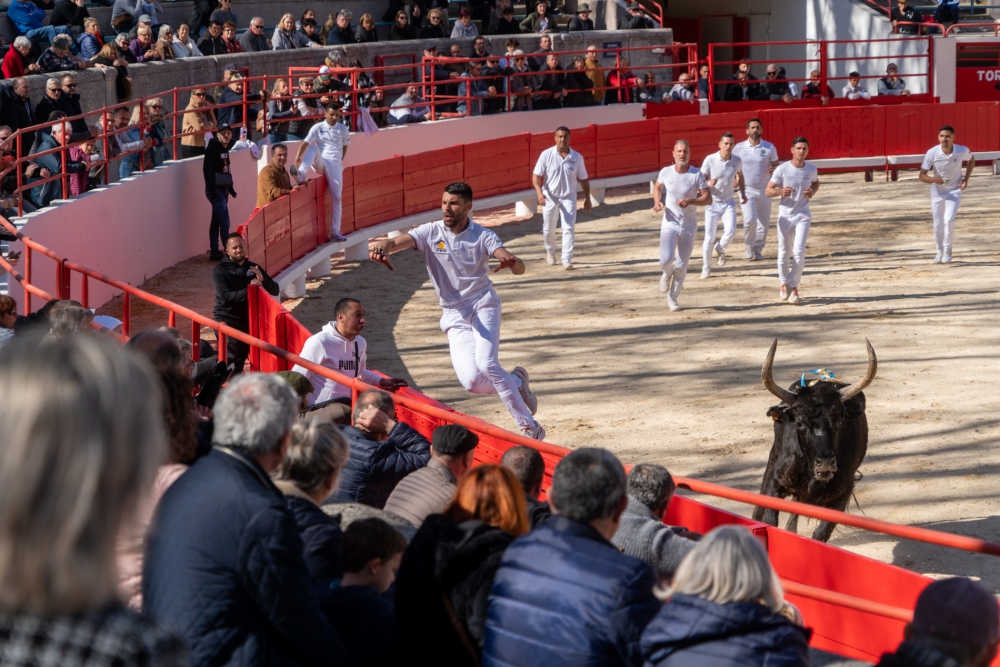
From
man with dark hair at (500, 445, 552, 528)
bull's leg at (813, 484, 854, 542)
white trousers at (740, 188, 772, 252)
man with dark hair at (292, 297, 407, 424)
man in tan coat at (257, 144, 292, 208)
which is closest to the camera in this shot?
man with dark hair at (500, 445, 552, 528)

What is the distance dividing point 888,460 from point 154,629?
8.37m

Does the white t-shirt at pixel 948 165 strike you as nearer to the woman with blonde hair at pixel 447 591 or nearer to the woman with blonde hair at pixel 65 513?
the woman with blonde hair at pixel 447 591

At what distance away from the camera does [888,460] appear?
30.7ft

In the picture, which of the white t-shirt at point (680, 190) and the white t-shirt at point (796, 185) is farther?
the white t-shirt at point (796, 185)

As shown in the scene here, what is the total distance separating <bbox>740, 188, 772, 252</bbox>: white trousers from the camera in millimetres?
17016

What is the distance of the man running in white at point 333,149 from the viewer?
1739cm

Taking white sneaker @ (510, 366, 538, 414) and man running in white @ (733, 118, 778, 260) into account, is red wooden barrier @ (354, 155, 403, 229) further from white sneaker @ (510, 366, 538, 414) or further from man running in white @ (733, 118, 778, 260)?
white sneaker @ (510, 366, 538, 414)

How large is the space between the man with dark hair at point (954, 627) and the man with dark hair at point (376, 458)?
301cm

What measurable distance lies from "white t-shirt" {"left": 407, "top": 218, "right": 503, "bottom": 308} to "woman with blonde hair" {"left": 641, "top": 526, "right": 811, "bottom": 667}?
6288 mm

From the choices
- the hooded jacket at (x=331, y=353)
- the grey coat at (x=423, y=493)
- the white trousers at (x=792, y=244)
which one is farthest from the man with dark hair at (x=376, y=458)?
the white trousers at (x=792, y=244)

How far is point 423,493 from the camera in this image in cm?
498

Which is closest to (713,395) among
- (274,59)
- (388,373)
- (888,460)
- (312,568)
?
(888,460)

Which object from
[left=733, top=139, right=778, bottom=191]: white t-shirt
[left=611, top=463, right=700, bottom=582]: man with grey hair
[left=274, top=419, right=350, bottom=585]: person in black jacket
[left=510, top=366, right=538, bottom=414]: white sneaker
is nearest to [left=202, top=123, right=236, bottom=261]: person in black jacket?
[left=733, top=139, right=778, bottom=191]: white t-shirt

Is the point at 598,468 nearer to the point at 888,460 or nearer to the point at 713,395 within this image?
the point at 888,460
